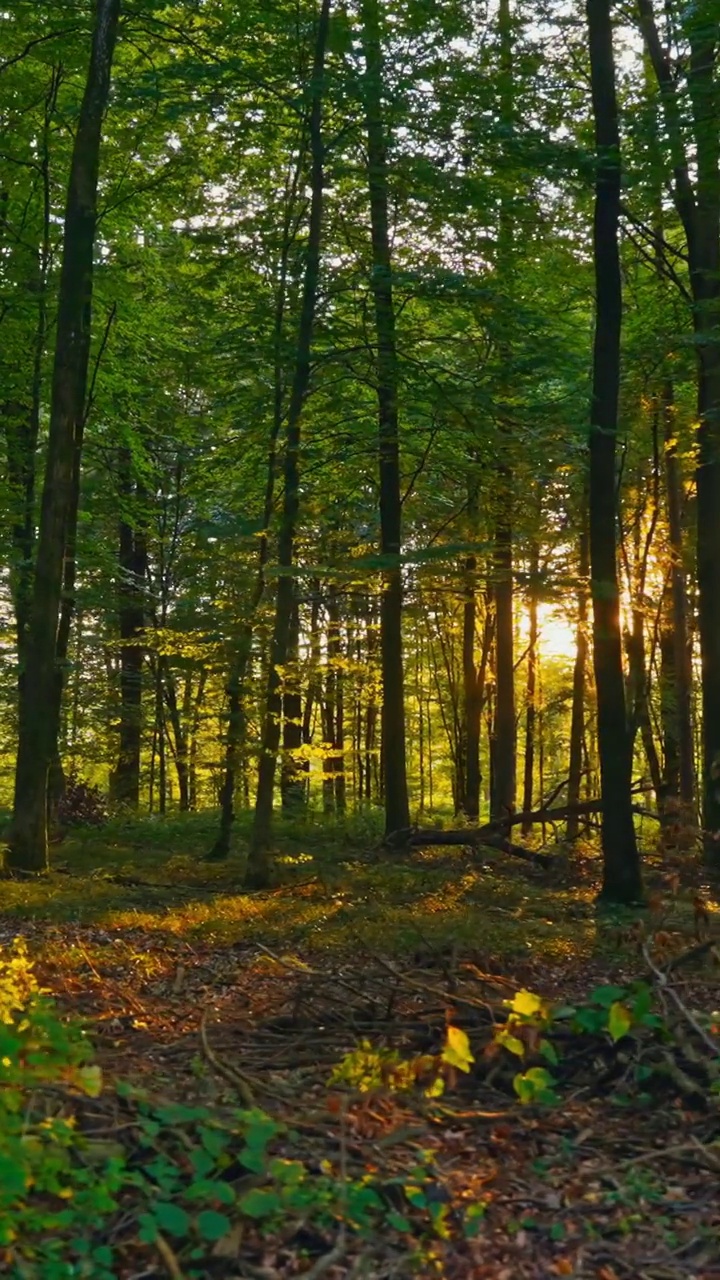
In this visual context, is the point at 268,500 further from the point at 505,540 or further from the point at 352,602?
the point at 352,602

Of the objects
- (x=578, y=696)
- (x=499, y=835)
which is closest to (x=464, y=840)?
(x=499, y=835)

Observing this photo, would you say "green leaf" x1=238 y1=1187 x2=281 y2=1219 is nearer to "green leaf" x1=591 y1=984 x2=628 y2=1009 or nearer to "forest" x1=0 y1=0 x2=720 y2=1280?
"forest" x1=0 y1=0 x2=720 y2=1280

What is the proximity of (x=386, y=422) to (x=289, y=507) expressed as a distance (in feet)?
10.2

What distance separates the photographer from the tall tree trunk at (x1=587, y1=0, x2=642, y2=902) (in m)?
10.2

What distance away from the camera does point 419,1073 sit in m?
4.66

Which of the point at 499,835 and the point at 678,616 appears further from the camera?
the point at 678,616

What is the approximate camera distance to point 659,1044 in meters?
5.15

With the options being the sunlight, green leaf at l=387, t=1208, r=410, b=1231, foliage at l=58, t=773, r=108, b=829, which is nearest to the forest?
green leaf at l=387, t=1208, r=410, b=1231

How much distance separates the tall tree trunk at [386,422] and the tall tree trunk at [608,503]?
2188mm

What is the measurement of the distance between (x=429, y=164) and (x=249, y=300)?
8.25 ft

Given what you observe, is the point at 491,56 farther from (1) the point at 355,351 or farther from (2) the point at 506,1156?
(2) the point at 506,1156

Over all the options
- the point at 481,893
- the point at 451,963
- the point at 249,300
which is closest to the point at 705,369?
the point at 249,300

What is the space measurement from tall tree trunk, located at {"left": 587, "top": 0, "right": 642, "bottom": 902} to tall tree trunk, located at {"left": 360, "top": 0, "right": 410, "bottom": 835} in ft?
7.18

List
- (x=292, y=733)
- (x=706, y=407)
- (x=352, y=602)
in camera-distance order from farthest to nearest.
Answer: (x=352, y=602)
(x=292, y=733)
(x=706, y=407)
